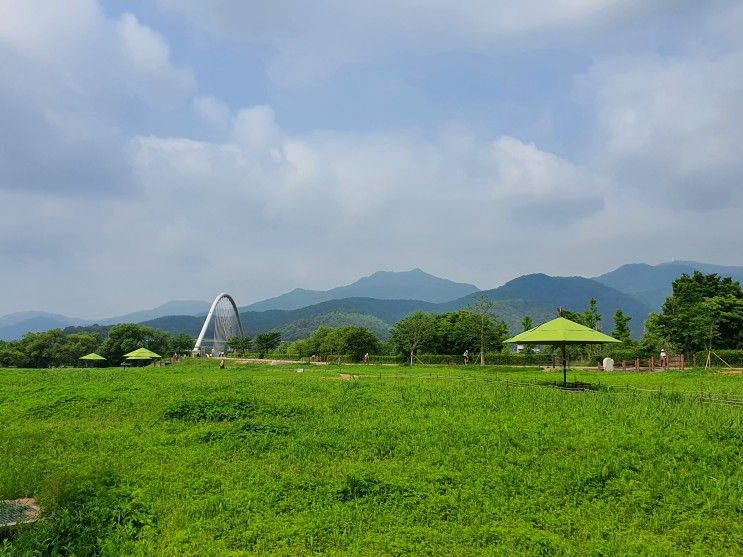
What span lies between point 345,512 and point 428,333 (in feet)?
180

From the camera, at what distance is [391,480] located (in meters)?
9.34

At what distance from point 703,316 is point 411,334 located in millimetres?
28941

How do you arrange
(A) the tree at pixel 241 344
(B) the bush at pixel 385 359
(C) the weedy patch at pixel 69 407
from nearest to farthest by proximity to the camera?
1. (C) the weedy patch at pixel 69 407
2. (B) the bush at pixel 385 359
3. (A) the tree at pixel 241 344

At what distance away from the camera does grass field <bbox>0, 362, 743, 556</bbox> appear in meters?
7.44

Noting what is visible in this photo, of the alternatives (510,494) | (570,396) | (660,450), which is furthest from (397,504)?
(570,396)

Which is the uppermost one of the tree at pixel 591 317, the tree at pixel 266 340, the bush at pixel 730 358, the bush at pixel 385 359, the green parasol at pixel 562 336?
the tree at pixel 591 317

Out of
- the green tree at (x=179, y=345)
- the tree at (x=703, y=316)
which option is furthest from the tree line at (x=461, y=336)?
the green tree at (x=179, y=345)

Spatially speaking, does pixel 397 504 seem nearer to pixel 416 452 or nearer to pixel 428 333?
pixel 416 452

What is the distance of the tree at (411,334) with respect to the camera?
60844mm

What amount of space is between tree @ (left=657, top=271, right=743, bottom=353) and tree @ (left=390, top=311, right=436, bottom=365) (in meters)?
24.8

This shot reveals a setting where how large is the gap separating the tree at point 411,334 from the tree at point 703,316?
975 inches

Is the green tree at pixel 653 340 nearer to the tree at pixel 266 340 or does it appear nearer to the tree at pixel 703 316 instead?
the tree at pixel 703 316

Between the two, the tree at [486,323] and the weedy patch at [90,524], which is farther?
the tree at [486,323]

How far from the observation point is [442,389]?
20109 millimetres
